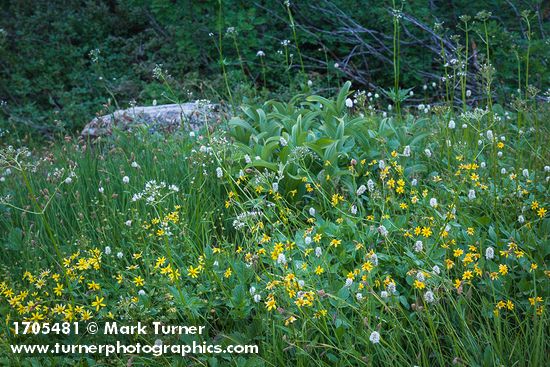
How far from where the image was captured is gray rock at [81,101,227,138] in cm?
489

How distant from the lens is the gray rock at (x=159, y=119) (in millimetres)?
4888

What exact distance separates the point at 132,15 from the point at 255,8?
168cm

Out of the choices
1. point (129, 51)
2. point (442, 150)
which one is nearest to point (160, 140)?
point (442, 150)

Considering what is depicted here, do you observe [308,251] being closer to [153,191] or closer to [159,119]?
[153,191]

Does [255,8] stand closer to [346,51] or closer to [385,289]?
[346,51]

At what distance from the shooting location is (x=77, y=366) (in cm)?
269

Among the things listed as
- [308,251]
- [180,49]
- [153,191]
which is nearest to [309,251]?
[308,251]

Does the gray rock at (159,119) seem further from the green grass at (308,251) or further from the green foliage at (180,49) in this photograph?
the green grass at (308,251)

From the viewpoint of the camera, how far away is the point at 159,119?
5668 millimetres

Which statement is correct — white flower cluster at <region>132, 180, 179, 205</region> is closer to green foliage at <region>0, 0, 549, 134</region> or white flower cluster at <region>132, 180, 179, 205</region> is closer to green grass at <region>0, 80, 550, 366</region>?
green grass at <region>0, 80, 550, 366</region>

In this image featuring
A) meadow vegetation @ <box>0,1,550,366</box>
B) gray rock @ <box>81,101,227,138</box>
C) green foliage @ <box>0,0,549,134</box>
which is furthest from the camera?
green foliage @ <box>0,0,549,134</box>

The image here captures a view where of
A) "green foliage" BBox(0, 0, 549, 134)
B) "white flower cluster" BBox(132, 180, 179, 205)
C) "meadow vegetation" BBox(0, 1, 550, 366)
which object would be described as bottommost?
"green foliage" BBox(0, 0, 549, 134)

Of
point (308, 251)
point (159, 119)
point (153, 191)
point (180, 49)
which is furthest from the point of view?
point (180, 49)

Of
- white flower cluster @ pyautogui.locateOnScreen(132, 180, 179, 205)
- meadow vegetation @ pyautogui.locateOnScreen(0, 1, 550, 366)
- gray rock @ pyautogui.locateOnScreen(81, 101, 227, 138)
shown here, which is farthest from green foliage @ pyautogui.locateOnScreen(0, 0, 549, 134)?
white flower cluster @ pyautogui.locateOnScreen(132, 180, 179, 205)
